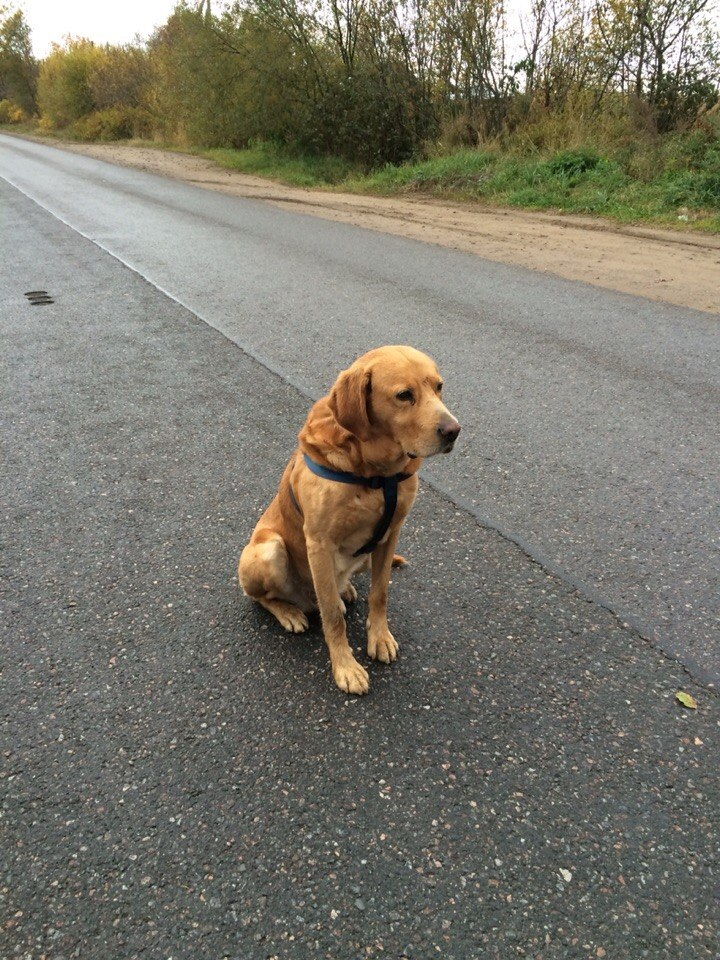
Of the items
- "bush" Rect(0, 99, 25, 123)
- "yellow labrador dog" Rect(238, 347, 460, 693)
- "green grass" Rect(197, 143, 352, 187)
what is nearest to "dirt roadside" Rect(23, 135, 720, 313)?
"green grass" Rect(197, 143, 352, 187)

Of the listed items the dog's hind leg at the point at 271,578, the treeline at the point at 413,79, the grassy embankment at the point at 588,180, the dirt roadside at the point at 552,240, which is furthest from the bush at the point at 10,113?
the dog's hind leg at the point at 271,578

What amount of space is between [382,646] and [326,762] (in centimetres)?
61

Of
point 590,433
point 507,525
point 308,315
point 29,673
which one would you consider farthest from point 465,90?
point 29,673

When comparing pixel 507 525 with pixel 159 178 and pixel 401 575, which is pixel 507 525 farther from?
pixel 159 178

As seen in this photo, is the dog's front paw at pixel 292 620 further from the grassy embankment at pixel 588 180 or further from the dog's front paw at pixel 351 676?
the grassy embankment at pixel 588 180

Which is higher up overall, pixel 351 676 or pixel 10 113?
pixel 10 113

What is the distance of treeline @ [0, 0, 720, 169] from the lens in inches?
672

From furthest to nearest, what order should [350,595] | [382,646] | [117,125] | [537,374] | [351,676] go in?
[117,125] < [537,374] < [350,595] < [382,646] < [351,676]

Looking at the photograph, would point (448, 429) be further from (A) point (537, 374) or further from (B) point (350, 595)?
(A) point (537, 374)

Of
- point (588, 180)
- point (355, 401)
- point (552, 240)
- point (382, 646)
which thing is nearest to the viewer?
point (355, 401)

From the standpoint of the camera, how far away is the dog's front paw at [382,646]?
2809 mm

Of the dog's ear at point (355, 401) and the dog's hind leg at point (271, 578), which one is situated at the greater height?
the dog's ear at point (355, 401)

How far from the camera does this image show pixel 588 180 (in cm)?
1573

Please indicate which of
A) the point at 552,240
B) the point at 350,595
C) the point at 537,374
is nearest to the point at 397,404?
the point at 350,595
